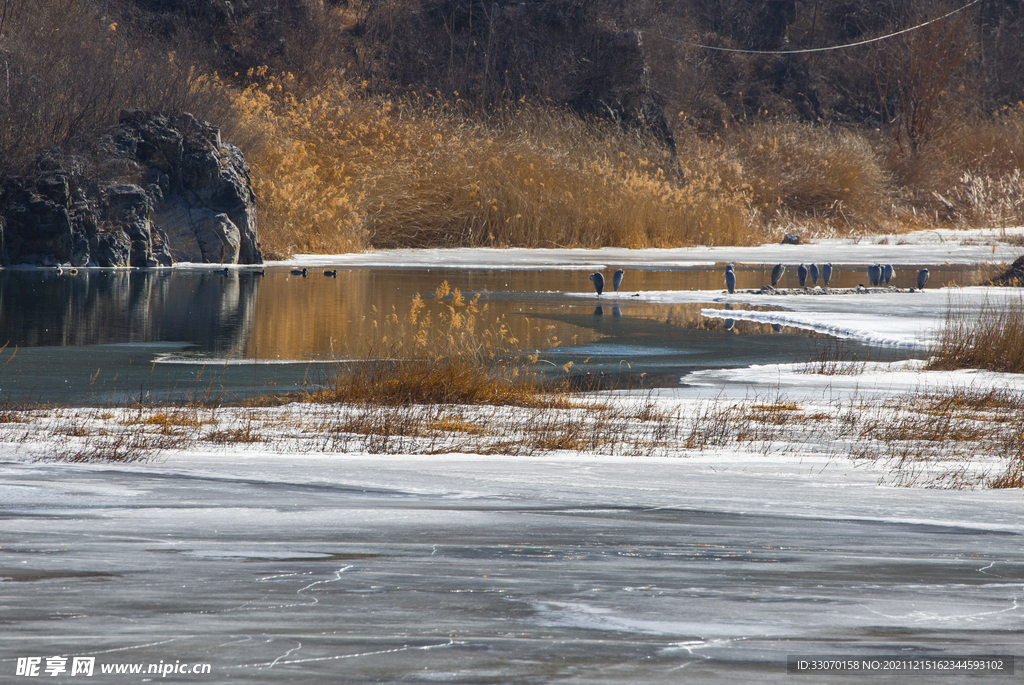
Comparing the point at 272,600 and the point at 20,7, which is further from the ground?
the point at 20,7

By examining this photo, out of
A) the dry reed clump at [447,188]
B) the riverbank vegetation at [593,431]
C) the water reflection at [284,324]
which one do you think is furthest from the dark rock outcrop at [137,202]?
the riverbank vegetation at [593,431]

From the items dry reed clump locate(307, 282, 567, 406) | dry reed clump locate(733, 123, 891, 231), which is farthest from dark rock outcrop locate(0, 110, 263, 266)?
dry reed clump locate(733, 123, 891, 231)

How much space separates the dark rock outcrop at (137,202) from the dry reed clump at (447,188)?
2.05 m

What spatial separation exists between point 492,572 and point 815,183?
1282 inches

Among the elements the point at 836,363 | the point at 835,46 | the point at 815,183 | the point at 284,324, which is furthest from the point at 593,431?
the point at 835,46

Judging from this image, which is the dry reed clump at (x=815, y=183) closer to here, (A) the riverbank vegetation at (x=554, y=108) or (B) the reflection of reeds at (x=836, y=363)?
(A) the riverbank vegetation at (x=554, y=108)

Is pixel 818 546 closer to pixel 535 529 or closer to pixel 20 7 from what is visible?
pixel 535 529

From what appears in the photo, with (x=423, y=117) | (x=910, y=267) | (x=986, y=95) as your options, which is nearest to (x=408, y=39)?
(x=423, y=117)

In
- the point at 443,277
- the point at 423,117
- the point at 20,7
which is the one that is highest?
the point at 20,7

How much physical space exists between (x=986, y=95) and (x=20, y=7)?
3645 cm

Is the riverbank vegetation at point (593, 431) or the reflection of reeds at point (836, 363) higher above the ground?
the riverbank vegetation at point (593, 431)

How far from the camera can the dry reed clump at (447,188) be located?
981 inches

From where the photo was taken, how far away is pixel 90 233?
66.6 feet

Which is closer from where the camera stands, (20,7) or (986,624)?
(986,624)
